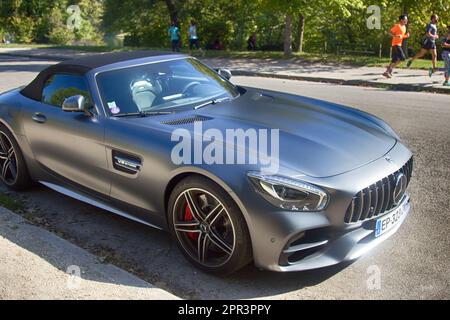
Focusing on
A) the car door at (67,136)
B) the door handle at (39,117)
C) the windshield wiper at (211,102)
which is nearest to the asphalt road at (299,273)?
the car door at (67,136)

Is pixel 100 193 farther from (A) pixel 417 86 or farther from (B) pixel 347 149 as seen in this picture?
(A) pixel 417 86

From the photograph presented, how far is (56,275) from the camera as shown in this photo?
10.9 ft

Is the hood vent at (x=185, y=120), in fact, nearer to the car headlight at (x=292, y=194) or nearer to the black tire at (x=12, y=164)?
the car headlight at (x=292, y=194)

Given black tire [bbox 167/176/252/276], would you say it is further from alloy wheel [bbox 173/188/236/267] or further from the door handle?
the door handle

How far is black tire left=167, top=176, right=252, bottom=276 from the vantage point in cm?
330

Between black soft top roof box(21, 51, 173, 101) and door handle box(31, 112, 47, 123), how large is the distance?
228 mm

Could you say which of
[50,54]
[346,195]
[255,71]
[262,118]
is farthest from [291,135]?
[50,54]

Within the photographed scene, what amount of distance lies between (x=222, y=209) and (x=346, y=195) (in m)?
0.84

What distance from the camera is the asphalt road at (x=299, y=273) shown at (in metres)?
3.36

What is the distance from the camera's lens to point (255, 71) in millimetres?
16109

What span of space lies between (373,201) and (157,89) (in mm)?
2160

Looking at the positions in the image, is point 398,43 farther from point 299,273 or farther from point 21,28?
point 21,28

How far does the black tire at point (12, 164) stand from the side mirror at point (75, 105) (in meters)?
1.20

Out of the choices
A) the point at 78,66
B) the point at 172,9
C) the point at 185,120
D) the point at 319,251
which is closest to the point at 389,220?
the point at 319,251
